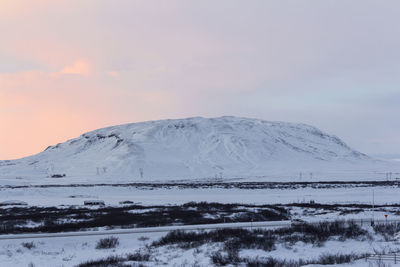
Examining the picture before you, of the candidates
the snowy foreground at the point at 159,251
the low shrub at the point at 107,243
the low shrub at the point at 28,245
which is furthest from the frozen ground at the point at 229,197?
the low shrub at the point at 28,245

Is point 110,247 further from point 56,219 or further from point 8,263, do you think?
point 56,219

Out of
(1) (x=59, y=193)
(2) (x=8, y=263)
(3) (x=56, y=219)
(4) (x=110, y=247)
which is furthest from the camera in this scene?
(1) (x=59, y=193)

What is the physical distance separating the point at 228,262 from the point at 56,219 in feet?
66.5

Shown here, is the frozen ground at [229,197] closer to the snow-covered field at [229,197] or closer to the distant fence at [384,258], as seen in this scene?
the snow-covered field at [229,197]

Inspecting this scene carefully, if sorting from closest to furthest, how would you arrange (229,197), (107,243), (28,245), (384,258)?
(384,258)
(28,245)
(107,243)
(229,197)

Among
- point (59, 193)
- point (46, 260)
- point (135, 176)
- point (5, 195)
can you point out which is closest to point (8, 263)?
point (46, 260)

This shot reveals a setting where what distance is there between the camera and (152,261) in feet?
50.1

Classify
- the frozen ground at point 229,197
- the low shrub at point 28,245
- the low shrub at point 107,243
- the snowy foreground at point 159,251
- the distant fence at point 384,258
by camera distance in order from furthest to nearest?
the frozen ground at point 229,197 < the low shrub at point 107,243 < the low shrub at point 28,245 < the snowy foreground at point 159,251 < the distant fence at point 384,258

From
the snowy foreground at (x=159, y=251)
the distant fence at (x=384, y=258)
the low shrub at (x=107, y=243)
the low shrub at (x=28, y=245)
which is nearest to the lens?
the distant fence at (x=384, y=258)

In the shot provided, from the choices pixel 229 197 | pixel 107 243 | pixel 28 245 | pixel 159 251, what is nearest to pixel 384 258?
pixel 159 251

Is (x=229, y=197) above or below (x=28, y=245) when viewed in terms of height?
below

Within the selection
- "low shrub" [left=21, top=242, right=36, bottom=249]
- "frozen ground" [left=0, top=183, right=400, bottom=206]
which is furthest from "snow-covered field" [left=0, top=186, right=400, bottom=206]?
"low shrub" [left=21, top=242, right=36, bottom=249]

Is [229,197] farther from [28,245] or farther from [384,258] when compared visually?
[384,258]

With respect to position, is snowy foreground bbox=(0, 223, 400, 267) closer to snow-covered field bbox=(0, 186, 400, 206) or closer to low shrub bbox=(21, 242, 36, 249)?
low shrub bbox=(21, 242, 36, 249)
